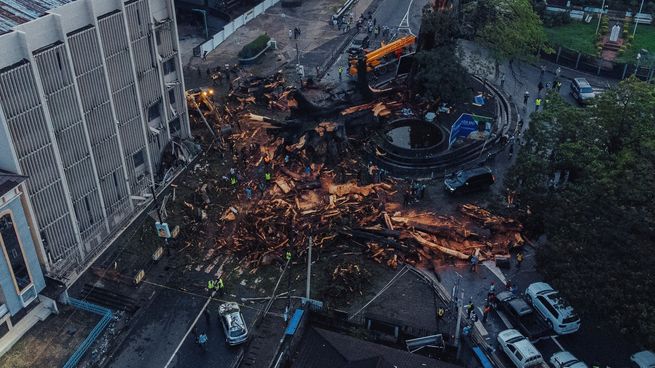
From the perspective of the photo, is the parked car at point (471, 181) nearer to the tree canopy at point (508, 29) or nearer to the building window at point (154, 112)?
the tree canopy at point (508, 29)

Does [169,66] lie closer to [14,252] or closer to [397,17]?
[14,252]

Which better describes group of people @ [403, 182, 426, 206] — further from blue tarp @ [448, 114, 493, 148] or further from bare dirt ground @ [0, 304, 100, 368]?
bare dirt ground @ [0, 304, 100, 368]

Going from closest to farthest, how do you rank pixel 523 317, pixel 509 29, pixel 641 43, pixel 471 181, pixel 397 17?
1. pixel 523 317
2. pixel 471 181
3. pixel 509 29
4. pixel 641 43
5. pixel 397 17

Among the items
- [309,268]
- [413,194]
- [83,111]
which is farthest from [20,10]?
[413,194]

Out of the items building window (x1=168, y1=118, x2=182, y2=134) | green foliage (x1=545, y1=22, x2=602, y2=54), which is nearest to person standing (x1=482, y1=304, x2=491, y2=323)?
building window (x1=168, y1=118, x2=182, y2=134)

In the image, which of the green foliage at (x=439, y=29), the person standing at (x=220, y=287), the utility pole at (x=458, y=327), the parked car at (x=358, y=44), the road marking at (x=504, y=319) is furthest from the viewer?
the parked car at (x=358, y=44)

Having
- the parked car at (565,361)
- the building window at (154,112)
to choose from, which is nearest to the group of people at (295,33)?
the building window at (154,112)
